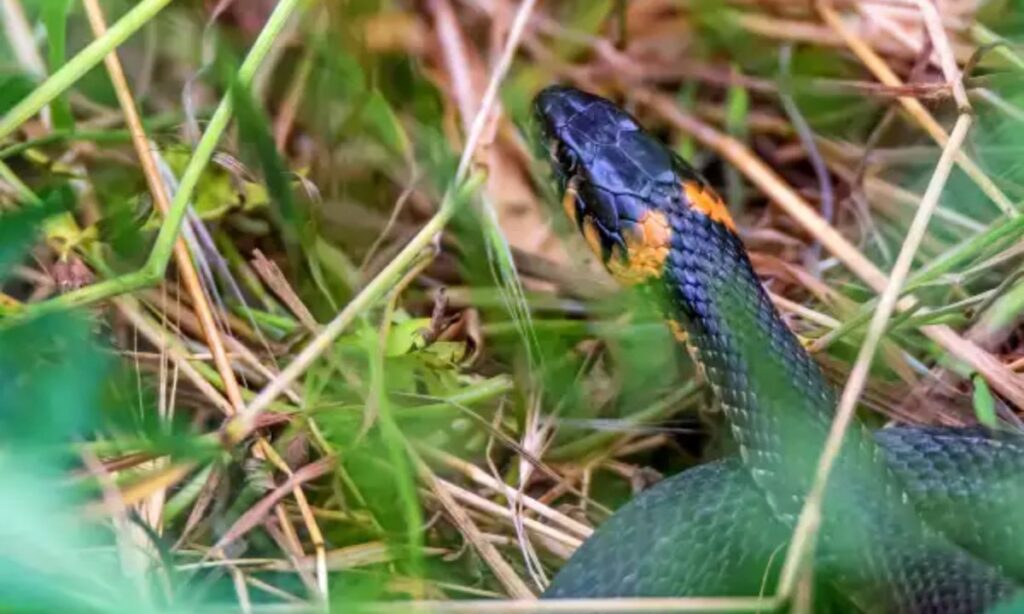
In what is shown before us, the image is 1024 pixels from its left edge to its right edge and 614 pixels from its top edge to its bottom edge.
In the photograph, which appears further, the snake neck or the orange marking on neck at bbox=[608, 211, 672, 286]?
the orange marking on neck at bbox=[608, 211, 672, 286]

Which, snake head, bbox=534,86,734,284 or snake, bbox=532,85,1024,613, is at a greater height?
snake head, bbox=534,86,734,284

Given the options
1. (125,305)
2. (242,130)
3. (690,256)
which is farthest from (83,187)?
(690,256)

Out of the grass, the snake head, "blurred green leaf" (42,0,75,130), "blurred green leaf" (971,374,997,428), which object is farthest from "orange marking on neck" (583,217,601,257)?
"blurred green leaf" (42,0,75,130)

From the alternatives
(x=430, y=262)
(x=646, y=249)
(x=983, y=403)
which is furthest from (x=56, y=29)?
(x=983, y=403)

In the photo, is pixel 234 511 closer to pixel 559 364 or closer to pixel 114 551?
pixel 114 551

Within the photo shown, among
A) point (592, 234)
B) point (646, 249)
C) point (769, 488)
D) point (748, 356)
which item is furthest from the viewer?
point (592, 234)

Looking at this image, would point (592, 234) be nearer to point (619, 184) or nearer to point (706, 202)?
point (619, 184)

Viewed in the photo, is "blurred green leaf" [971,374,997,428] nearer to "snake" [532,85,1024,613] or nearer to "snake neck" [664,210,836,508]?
"snake" [532,85,1024,613]
